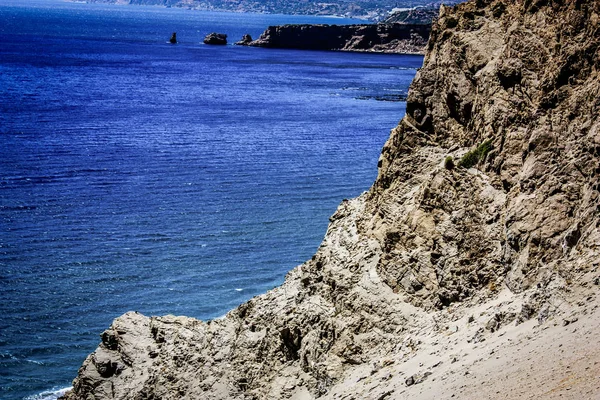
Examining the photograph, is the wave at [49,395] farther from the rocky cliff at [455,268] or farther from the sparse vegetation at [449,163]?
the sparse vegetation at [449,163]

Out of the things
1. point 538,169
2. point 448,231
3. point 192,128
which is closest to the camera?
point 538,169

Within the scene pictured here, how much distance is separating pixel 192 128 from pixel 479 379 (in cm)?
6111

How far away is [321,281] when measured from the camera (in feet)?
65.7

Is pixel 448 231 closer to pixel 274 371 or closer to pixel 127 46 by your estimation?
pixel 274 371

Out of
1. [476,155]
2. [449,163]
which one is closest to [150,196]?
[449,163]

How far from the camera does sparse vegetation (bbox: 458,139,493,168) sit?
1803cm

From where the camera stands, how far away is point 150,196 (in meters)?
48.2

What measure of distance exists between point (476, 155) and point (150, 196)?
33.0 metres

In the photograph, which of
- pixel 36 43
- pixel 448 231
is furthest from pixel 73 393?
pixel 36 43

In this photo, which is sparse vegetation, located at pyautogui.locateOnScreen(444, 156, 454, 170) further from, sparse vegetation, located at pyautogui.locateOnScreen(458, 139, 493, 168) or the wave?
the wave

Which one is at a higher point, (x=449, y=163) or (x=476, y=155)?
(x=476, y=155)

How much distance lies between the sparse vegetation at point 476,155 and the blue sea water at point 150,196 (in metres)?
17.3

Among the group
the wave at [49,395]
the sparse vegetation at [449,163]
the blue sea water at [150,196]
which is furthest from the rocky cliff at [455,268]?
the blue sea water at [150,196]

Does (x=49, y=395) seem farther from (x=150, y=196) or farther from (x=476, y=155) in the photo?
(x=150, y=196)
